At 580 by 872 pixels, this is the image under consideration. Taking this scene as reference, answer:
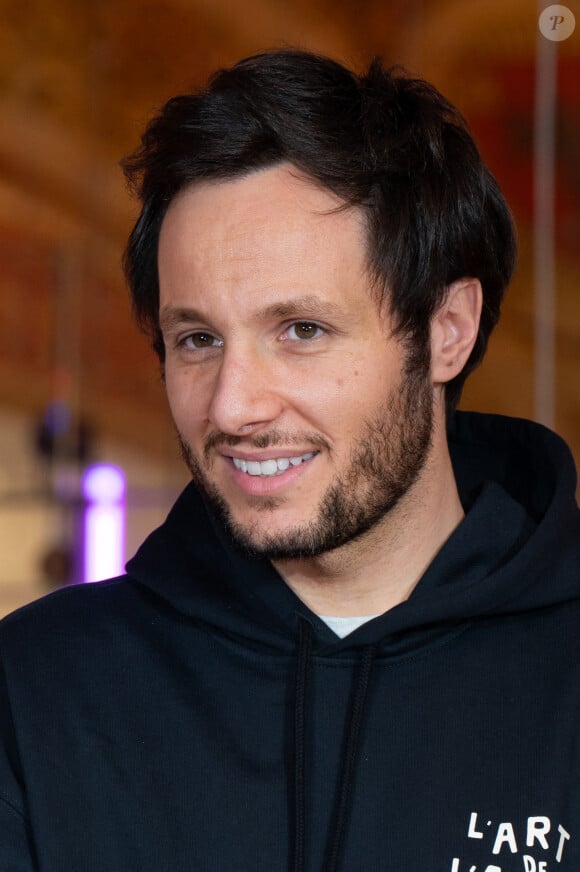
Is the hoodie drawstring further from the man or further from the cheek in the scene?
the cheek

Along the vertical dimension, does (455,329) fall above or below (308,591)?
above

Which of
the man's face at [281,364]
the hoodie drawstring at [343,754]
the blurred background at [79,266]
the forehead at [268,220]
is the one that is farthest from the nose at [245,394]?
the blurred background at [79,266]

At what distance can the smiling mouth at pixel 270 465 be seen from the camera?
53.0 inches

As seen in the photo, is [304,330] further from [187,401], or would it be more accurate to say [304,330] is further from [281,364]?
[187,401]

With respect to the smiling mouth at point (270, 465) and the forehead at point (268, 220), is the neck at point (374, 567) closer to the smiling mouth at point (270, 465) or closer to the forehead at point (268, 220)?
the smiling mouth at point (270, 465)

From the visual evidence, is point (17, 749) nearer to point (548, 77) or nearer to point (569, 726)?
point (569, 726)

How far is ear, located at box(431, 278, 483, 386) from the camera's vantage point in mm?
1523

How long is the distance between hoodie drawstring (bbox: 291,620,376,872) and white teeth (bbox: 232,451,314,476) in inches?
7.2

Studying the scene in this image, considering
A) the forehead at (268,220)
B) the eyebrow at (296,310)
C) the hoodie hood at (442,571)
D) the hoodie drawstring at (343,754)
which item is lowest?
the hoodie drawstring at (343,754)

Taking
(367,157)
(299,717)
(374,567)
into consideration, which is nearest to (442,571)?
(374,567)

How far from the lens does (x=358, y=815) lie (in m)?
1.28

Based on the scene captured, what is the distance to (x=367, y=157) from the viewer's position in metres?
1.42
